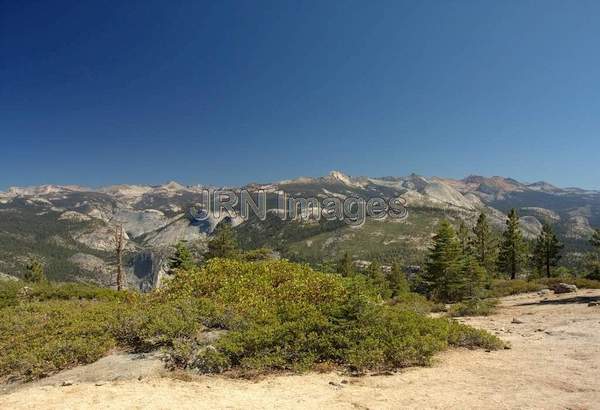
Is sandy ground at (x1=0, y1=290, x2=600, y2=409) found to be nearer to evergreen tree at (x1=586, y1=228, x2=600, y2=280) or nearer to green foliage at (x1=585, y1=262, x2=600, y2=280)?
green foliage at (x1=585, y1=262, x2=600, y2=280)

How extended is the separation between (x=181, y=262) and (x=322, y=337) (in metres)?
43.9

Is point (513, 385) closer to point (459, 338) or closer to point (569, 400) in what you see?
point (569, 400)

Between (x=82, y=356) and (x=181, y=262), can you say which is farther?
(x=181, y=262)

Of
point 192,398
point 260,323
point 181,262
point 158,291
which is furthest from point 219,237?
point 192,398

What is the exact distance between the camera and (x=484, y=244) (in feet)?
238

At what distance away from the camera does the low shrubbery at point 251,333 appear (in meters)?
12.2

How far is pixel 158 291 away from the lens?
65.5ft

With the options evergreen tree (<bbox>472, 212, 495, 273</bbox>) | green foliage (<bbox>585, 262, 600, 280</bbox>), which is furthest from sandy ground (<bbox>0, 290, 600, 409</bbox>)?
evergreen tree (<bbox>472, 212, 495, 273</bbox>)

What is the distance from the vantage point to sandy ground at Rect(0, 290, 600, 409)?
9180 millimetres

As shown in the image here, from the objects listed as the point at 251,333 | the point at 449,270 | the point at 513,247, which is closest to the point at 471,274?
the point at 449,270

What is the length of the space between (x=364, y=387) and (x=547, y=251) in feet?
251

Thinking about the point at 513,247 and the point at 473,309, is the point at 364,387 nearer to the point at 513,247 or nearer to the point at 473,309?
the point at 473,309

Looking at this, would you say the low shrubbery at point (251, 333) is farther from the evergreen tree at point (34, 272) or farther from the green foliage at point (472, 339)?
the evergreen tree at point (34, 272)

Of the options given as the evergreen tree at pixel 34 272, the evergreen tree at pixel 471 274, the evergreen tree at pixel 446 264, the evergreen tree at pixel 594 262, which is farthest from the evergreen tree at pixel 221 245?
the evergreen tree at pixel 594 262
